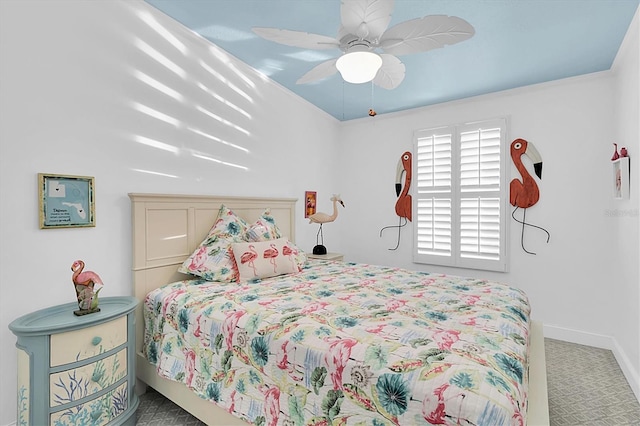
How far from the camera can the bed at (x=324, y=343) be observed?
1101mm

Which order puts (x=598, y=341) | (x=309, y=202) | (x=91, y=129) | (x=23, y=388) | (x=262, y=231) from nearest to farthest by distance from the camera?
1. (x=23, y=388)
2. (x=91, y=129)
3. (x=262, y=231)
4. (x=598, y=341)
5. (x=309, y=202)

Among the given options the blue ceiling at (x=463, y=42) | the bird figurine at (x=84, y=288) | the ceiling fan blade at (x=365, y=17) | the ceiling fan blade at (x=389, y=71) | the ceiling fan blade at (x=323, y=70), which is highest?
the blue ceiling at (x=463, y=42)

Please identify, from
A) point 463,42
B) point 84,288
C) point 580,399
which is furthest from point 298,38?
point 580,399

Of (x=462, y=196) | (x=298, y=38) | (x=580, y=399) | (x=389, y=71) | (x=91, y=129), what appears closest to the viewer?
(x=298, y=38)

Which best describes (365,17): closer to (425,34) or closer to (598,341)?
(425,34)

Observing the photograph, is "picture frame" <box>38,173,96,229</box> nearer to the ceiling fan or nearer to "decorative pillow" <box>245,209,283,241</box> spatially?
"decorative pillow" <box>245,209,283,241</box>

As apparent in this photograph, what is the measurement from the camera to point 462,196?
380cm

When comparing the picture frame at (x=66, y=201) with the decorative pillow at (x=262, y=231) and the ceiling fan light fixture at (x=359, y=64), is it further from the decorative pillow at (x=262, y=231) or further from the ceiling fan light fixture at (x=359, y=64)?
the ceiling fan light fixture at (x=359, y=64)

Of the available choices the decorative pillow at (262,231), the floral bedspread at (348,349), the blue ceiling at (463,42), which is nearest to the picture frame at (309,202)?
the decorative pillow at (262,231)

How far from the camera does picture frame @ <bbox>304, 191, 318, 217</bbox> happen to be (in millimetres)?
4127

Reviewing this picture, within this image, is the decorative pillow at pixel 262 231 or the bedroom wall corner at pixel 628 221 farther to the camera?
the decorative pillow at pixel 262 231

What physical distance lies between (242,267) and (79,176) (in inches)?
47.5

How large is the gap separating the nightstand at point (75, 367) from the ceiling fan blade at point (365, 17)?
2.01 metres

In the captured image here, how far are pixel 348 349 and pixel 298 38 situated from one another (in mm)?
1672
